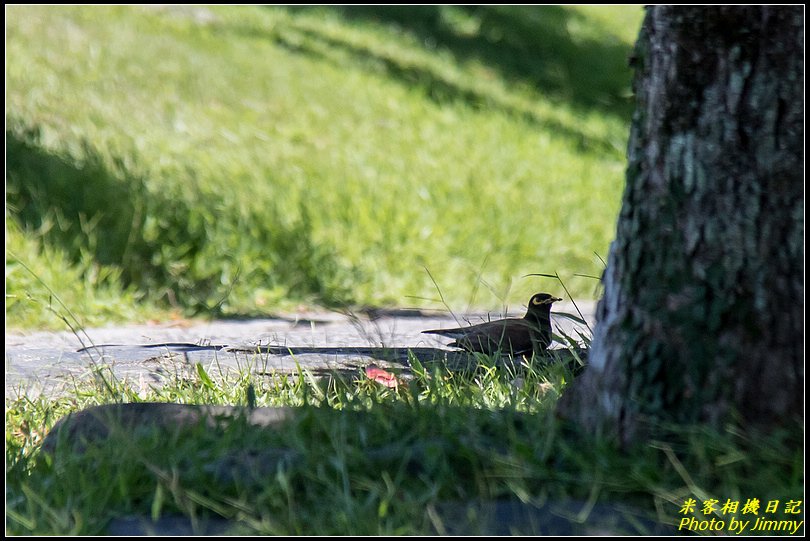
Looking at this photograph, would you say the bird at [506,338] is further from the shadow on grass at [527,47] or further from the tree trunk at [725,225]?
the shadow on grass at [527,47]

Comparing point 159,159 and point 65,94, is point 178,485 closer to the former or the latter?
point 159,159

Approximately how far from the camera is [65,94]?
332 inches

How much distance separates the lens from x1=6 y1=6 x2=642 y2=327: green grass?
641 cm

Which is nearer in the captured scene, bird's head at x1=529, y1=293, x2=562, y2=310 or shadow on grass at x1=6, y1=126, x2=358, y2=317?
bird's head at x1=529, y1=293, x2=562, y2=310

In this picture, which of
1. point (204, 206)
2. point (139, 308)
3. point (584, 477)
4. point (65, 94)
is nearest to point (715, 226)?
point (584, 477)

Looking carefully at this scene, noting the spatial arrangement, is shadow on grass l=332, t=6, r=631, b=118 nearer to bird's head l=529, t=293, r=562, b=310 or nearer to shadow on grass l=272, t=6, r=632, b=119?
shadow on grass l=272, t=6, r=632, b=119

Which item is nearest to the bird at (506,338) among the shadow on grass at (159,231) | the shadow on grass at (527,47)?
the shadow on grass at (159,231)

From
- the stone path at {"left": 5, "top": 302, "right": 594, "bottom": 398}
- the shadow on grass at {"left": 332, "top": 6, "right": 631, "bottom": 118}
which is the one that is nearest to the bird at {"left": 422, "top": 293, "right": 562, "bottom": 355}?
the stone path at {"left": 5, "top": 302, "right": 594, "bottom": 398}

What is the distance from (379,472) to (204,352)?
5.25ft

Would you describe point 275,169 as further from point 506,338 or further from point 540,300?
point 506,338

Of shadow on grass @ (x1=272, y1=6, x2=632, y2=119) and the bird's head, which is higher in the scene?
shadow on grass @ (x1=272, y1=6, x2=632, y2=119)

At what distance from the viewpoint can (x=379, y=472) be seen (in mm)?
2756

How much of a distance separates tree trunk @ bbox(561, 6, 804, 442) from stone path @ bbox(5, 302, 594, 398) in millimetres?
1021

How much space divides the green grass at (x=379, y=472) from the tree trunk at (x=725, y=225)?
128mm
